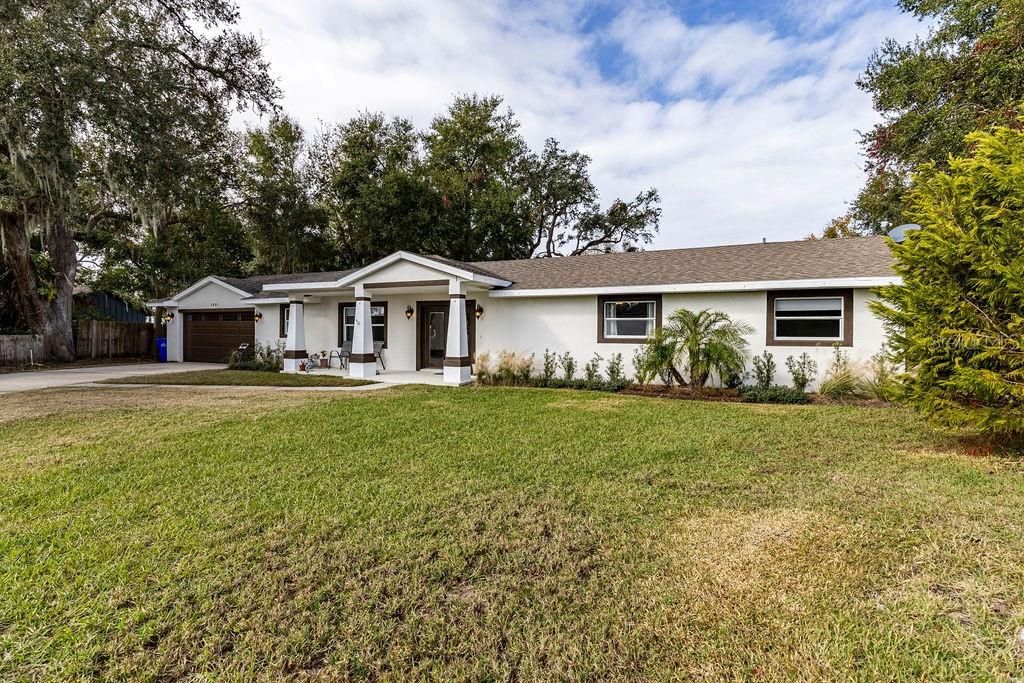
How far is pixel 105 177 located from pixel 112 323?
782 cm

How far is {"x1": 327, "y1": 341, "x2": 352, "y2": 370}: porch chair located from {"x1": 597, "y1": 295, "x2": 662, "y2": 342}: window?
303 inches

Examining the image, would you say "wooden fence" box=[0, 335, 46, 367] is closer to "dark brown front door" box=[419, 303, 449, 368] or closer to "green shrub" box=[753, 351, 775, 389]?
"dark brown front door" box=[419, 303, 449, 368]

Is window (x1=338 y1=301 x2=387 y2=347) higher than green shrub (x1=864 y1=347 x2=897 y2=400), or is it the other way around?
window (x1=338 y1=301 x2=387 y2=347)

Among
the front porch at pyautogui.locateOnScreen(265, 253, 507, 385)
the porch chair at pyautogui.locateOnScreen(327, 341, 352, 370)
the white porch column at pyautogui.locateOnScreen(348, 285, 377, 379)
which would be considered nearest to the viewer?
the front porch at pyautogui.locateOnScreen(265, 253, 507, 385)

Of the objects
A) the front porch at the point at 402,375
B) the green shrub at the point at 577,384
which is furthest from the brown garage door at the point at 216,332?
the green shrub at the point at 577,384

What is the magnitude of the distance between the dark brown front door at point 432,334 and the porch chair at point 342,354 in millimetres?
2310

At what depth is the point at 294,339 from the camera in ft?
46.7

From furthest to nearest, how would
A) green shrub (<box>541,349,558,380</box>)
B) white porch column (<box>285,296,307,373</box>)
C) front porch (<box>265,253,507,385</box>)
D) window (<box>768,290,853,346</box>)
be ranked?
white porch column (<box>285,296,307,373</box>) < green shrub (<box>541,349,558,380</box>) < front porch (<box>265,253,507,385</box>) < window (<box>768,290,853,346</box>)

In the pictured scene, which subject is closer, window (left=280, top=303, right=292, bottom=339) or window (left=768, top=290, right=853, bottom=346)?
window (left=768, top=290, right=853, bottom=346)

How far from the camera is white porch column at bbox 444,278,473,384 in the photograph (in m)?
11.4

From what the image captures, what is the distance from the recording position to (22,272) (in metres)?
15.5

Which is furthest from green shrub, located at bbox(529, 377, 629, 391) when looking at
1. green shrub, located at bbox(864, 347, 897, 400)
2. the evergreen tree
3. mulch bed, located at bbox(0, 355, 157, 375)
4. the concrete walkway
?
mulch bed, located at bbox(0, 355, 157, 375)

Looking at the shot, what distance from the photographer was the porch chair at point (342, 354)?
47.0ft

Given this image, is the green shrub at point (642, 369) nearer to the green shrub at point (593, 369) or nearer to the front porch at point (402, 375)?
the green shrub at point (593, 369)
